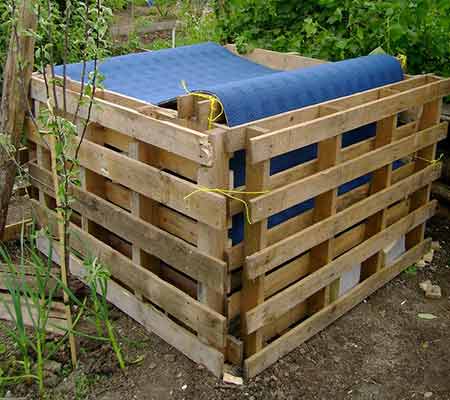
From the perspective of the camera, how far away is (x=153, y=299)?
11.9ft

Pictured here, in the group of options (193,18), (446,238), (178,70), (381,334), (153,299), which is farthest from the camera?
(193,18)

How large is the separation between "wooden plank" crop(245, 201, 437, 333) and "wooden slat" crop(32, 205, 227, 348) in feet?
0.58

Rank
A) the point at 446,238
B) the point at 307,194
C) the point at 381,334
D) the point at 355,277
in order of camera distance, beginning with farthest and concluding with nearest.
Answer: the point at 446,238 < the point at 355,277 < the point at 381,334 < the point at 307,194

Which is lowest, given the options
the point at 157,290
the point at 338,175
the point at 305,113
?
the point at 157,290

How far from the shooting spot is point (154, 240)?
11.4 feet

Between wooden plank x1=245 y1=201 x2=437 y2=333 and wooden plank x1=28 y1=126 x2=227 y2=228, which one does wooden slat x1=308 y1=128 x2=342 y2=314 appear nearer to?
wooden plank x1=245 y1=201 x2=437 y2=333

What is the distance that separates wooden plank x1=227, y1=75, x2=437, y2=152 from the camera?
2998mm

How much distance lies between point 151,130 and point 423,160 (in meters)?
2.03

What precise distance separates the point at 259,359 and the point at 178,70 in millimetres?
2044

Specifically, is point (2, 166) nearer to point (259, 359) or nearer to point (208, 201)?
point (208, 201)

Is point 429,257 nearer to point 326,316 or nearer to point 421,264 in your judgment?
point 421,264

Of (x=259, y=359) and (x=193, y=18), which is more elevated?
(x=193, y=18)

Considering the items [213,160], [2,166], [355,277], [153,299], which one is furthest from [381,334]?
[2,166]

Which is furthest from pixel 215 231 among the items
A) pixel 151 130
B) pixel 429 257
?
pixel 429 257
